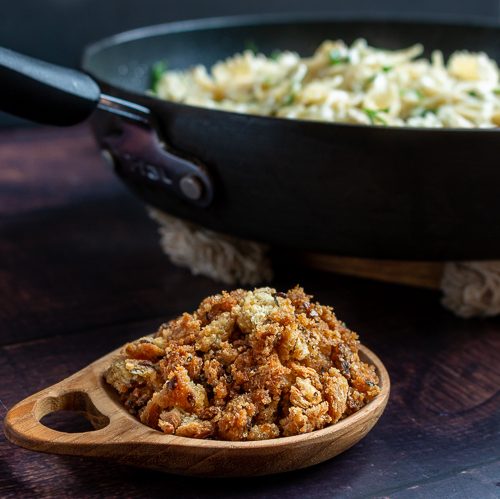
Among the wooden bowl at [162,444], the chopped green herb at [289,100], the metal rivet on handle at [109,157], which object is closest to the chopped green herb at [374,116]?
the chopped green herb at [289,100]

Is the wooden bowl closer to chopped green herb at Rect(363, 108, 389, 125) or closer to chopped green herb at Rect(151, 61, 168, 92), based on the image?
chopped green herb at Rect(363, 108, 389, 125)

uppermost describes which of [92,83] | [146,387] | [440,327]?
[92,83]

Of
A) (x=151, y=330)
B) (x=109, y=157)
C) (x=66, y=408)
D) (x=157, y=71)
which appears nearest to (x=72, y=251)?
(x=109, y=157)

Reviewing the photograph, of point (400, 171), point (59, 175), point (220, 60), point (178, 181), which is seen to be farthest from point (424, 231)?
point (59, 175)

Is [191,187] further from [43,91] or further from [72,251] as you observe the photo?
[72,251]

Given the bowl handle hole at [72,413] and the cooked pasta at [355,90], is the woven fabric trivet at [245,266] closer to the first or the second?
the cooked pasta at [355,90]

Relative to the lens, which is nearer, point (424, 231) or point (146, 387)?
point (146, 387)

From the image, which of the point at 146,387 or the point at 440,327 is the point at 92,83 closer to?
the point at 146,387
